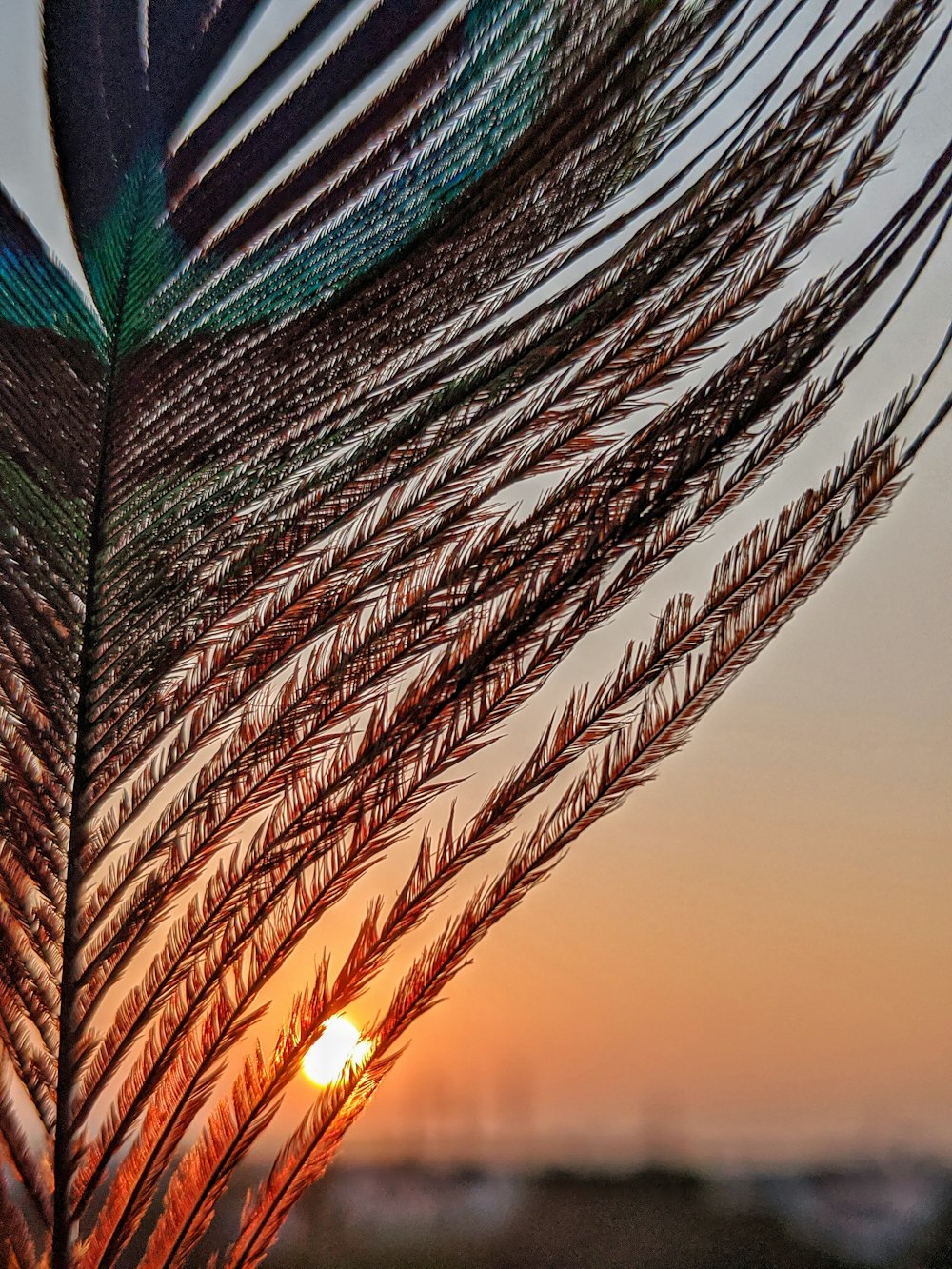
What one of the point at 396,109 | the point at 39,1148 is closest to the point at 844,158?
the point at 396,109

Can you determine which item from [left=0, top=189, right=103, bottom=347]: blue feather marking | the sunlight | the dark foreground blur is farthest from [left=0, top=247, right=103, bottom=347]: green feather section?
the dark foreground blur

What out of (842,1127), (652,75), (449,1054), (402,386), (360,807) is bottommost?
(842,1127)

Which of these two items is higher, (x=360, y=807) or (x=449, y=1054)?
(x=360, y=807)

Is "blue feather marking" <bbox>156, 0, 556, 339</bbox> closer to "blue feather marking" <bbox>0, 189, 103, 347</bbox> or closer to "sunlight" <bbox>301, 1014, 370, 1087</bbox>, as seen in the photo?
"blue feather marking" <bbox>0, 189, 103, 347</bbox>

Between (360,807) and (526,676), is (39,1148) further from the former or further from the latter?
(526,676)

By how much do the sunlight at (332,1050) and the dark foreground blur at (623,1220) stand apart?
5.9 inches

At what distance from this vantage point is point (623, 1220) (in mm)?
721

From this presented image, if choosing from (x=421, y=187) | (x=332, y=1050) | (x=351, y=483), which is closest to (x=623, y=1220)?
(x=332, y=1050)

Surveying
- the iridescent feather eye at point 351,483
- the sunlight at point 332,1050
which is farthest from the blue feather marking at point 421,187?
the sunlight at point 332,1050

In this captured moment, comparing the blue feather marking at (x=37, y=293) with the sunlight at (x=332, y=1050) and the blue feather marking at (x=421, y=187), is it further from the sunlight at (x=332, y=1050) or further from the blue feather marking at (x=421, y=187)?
the sunlight at (x=332, y=1050)

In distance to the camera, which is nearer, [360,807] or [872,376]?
[360,807]

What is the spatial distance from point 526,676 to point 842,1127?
0.43 metres

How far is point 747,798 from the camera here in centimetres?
76

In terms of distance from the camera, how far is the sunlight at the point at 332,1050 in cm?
63
